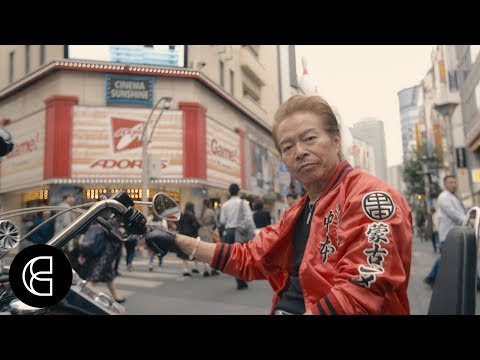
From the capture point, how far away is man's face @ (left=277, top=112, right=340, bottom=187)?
1.29 metres

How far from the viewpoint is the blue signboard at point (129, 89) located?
15812 millimetres

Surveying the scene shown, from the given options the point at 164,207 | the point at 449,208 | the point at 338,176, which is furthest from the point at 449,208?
the point at 164,207

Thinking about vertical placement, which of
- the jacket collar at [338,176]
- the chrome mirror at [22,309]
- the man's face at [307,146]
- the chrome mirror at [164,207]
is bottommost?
the chrome mirror at [22,309]

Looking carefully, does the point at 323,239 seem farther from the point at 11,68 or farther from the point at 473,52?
the point at 473,52

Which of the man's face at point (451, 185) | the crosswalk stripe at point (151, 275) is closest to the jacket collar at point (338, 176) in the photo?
the man's face at point (451, 185)

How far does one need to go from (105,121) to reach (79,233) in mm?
15582

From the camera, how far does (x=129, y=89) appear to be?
16.1 metres

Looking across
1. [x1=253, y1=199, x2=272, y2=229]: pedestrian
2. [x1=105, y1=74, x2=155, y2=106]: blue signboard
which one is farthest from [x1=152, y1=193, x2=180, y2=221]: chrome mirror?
[x1=105, y1=74, x2=155, y2=106]: blue signboard

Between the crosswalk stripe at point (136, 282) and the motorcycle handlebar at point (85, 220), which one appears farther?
the crosswalk stripe at point (136, 282)

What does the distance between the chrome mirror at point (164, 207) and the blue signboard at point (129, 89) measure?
1558 centimetres

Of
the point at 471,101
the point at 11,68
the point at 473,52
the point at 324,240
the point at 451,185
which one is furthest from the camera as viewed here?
the point at 471,101

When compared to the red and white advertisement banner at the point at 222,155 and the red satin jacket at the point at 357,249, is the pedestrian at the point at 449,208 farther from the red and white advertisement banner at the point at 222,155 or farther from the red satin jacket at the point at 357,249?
the red and white advertisement banner at the point at 222,155

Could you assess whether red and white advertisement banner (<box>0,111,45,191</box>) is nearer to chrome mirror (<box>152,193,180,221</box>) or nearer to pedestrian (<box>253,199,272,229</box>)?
pedestrian (<box>253,199,272,229</box>)

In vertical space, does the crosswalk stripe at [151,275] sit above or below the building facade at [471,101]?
below
